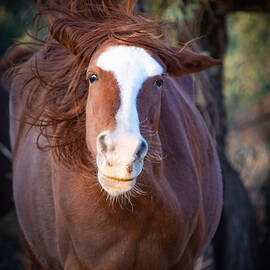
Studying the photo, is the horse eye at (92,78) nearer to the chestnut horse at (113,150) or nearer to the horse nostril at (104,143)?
the chestnut horse at (113,150)

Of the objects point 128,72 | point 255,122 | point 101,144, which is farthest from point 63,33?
point 255,122

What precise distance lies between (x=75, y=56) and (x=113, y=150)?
0.91m

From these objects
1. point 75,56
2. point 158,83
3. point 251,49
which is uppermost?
point 75,56

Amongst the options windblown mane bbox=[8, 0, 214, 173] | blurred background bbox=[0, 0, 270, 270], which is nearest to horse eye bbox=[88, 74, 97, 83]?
windblown mane bbox=[8, 0, 214, 173]

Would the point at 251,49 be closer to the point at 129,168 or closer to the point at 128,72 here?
the point at 128,72

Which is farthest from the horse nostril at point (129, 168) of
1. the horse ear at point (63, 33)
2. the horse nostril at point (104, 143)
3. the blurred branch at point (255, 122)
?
the blurred branch at point (255, 122)

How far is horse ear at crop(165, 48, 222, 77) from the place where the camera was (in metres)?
2.89

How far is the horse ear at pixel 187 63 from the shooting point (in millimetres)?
2891

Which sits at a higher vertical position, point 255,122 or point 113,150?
point 113,150

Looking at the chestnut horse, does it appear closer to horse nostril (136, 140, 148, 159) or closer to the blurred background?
horse nostril (136, 140, 148, 159)

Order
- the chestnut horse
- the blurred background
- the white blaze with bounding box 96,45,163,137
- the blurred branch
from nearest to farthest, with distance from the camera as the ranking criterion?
the white blaze with bounding box 96,45,163,137
the chestnut horse
the blurred background
the blurred branch

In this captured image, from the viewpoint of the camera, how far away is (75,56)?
295cm

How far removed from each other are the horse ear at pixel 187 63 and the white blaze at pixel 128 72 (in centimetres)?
28

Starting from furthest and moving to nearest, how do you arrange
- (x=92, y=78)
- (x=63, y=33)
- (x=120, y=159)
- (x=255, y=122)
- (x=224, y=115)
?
(x=255, y=122)
(x=224, y=115)
(x=63, y=33)
(x=92, y=78)
(x=120, y=159)
